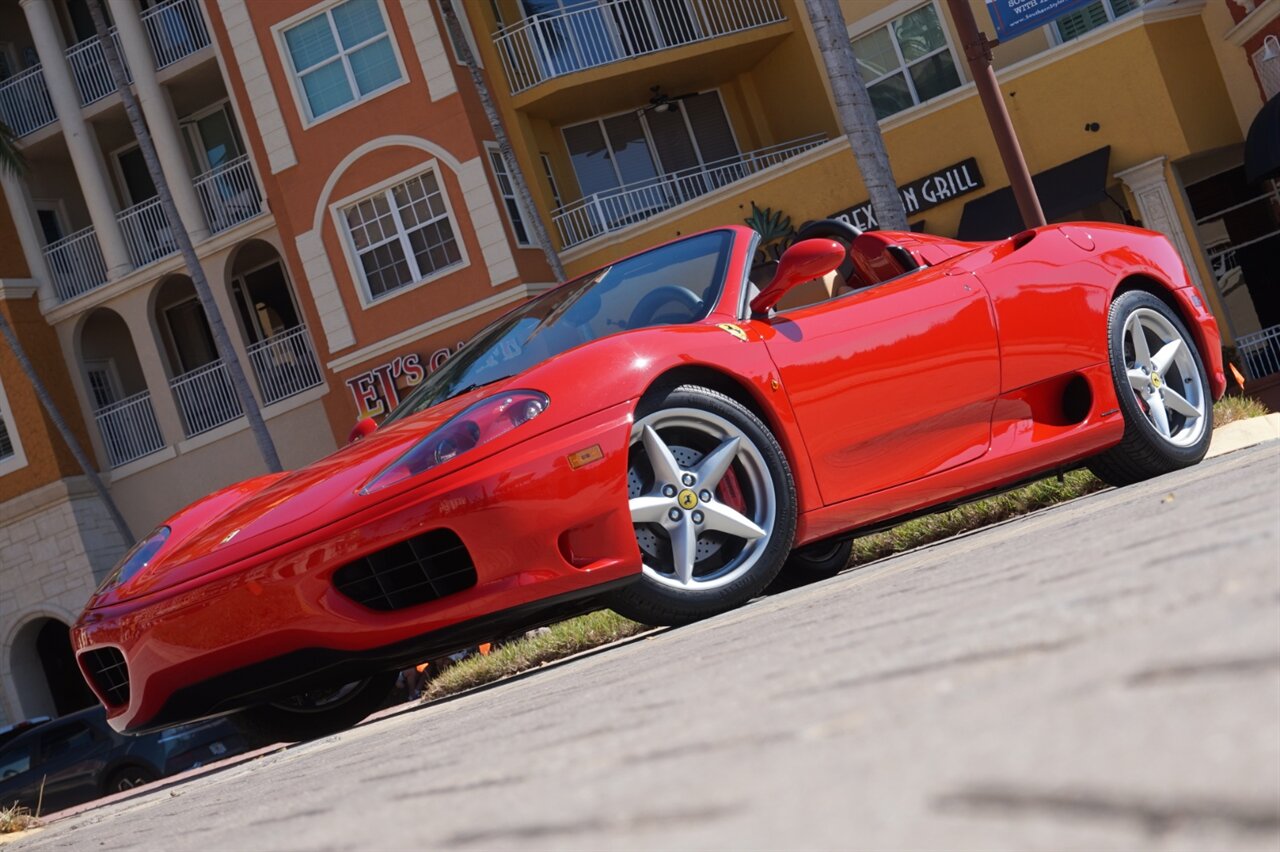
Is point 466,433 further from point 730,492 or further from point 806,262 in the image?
point 806,262

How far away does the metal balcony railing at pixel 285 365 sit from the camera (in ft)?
88.8

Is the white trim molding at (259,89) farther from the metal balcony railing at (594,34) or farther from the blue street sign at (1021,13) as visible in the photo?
the blue street sign at (1021,13)

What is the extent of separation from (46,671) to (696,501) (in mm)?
27950

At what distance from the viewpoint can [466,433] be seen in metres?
4.23

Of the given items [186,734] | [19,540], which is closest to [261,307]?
[19,540]

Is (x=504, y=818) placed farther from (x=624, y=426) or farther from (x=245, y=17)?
(x=245, y=17)

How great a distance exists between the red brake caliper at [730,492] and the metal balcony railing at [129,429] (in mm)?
25713

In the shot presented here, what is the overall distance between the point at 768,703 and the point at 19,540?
2934cm

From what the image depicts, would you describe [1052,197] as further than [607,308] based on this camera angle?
Yes

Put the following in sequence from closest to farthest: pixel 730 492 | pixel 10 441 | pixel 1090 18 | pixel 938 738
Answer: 1. pixel 938 738
2. pixel 730 492
3. pixel 1090 18
4. pixel 10 441

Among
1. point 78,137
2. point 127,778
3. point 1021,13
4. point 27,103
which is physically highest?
point 27,103

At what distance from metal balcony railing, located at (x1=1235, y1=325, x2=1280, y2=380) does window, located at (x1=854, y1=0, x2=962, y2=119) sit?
6.17 meters

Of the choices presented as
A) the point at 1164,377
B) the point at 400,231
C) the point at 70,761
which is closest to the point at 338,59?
the point at 400,231

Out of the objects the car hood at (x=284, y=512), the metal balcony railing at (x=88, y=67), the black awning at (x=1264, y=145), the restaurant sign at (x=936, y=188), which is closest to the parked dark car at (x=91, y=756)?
the car hood at (x=284, y=512)
